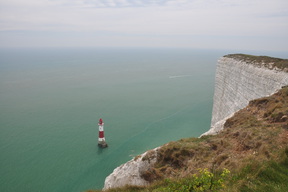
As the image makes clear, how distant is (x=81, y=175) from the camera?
19.3m

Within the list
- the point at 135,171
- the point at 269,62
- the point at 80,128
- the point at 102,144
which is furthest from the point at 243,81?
the point at 80,128

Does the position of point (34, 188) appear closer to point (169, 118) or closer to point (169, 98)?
point (169, 118)

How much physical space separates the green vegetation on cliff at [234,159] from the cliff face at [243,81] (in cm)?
267

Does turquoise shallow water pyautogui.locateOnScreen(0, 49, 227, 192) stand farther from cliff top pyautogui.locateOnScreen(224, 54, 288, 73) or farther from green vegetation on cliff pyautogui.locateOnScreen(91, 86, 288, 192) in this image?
green vegetation on cliff pyautogui.locateOnScreen(91, 86, 288, 192)

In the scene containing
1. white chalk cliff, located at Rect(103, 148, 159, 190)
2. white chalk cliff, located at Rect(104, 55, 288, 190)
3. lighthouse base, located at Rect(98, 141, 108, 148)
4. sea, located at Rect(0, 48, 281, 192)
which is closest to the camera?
white chalk cliff, located at Rect(103, 148, 159, 190)

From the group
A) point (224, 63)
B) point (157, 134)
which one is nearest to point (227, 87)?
point (224, 63)

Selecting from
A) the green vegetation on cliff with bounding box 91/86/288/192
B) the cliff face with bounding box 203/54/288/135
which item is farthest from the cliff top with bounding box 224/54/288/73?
the green vegetation on cliff with bounding box 91/86/288/192

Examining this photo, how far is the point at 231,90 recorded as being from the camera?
22453 millimetres

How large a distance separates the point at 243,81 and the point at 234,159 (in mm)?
15381

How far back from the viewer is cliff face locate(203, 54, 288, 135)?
15.9 meters

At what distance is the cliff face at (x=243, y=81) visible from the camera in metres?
15.9

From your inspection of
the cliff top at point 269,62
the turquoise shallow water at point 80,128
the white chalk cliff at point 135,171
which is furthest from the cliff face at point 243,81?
the turquoise shallow water at point 80,128

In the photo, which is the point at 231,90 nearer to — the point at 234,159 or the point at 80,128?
the point at 234,159

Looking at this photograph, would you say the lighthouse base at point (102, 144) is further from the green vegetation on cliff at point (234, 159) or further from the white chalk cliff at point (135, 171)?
the green vegetation on cliff at point (234, 159)
